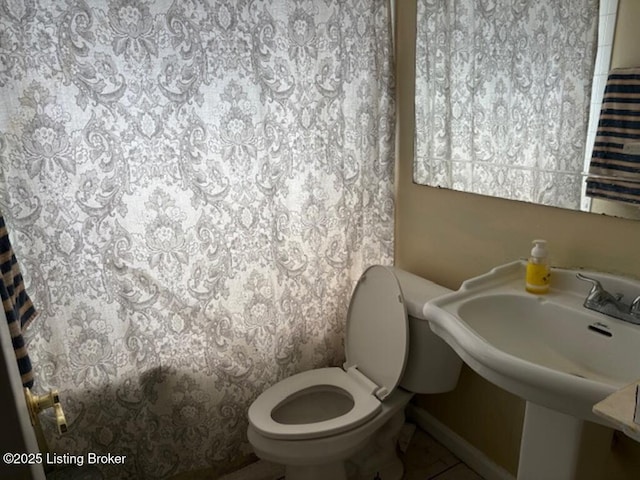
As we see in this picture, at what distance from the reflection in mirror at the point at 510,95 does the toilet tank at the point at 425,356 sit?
1.38 feet

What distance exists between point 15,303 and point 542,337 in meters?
1.40

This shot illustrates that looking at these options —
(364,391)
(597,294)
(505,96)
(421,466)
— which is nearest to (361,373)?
(364,391)

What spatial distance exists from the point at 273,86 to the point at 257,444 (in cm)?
120

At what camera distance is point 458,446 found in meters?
1.79

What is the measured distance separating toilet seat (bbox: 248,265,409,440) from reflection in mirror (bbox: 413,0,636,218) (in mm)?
491

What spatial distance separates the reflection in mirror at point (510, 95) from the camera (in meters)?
1.19

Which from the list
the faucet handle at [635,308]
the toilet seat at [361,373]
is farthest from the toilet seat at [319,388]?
the faucet handle at [635,308]

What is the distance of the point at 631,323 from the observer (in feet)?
3.33

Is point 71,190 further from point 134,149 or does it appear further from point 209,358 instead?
point 209,358

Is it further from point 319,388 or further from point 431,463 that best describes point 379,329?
point 431,463

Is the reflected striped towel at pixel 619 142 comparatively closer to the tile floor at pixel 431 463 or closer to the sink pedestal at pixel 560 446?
the sink pedestal at pixel 560 446

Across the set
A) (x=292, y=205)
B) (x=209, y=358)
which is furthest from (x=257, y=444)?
(x=292, y=205)

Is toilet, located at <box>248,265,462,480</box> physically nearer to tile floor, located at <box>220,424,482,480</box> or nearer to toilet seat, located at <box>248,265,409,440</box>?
toilet seat, located at <box>248,265,409,440</box>

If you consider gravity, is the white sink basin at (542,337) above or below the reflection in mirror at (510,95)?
below
